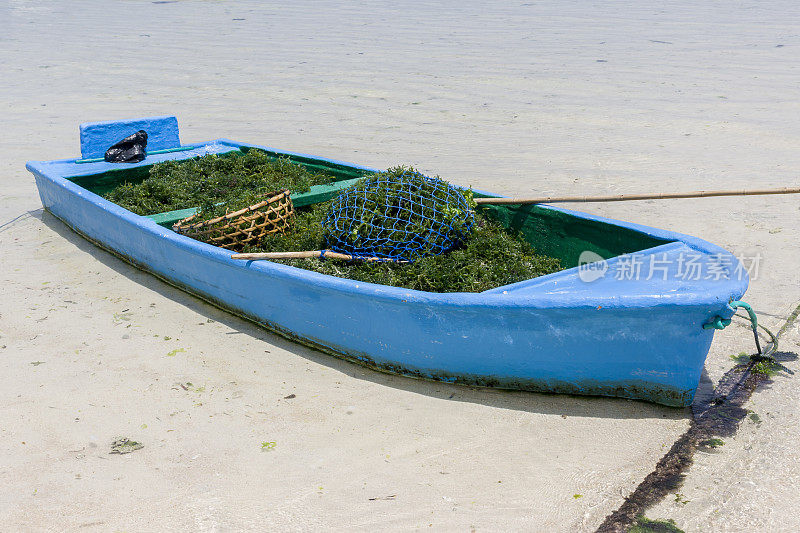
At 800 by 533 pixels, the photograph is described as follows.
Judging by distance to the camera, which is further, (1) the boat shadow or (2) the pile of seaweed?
(2) the pile of seaweed

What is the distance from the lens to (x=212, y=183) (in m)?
6.36

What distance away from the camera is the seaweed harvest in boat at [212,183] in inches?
236

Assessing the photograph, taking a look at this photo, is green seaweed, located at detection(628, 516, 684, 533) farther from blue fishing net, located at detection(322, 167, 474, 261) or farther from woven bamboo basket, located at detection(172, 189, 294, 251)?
woven bamboo basket, located at detection(172, 189, 294, 251)

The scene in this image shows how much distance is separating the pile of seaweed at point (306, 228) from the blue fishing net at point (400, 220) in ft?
0.27

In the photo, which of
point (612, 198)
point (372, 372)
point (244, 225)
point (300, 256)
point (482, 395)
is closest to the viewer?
point (482, 395)

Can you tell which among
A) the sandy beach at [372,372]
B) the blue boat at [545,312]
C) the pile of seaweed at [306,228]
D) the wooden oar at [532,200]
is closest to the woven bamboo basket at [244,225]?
the pile of seaweed at [306,228]

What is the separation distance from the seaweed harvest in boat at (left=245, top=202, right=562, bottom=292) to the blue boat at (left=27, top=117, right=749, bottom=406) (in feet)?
0.91

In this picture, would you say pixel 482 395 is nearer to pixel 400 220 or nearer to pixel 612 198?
pixel 400 220

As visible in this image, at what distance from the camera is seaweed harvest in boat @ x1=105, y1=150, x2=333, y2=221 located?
5.98m

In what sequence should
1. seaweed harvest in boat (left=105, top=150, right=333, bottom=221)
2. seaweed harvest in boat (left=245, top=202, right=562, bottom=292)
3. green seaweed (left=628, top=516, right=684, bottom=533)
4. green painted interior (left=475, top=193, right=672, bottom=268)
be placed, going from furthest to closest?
seaweed harvest in boat (left=105, top=150, right=333, bottom=221) < green painted interior (left=475, top=193, right=672, bottom=268) < seaweed harvest in boat (left=245, top=202, right=562, bottom=292) < green seaweed (left=628, top=516, right=684, bottom=533)

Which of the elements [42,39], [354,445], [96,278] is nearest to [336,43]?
[42,39]

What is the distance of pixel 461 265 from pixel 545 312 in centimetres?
104

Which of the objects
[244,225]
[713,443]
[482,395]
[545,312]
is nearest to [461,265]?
[482,395]

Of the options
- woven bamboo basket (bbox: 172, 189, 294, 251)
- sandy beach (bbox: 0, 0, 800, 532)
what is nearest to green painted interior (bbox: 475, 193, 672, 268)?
sandy beach (bbox: 0, 0, 800, 532)
